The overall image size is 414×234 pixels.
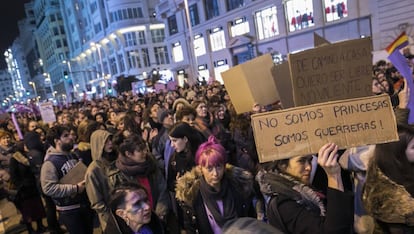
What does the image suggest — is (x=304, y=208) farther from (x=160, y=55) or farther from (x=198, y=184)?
(x=160, y=55)

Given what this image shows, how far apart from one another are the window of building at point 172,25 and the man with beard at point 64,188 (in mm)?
42463

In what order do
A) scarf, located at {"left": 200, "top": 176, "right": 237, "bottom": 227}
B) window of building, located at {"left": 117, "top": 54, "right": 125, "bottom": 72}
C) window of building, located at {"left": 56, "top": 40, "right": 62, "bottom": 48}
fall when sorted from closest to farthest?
scarf, located at {"left": 200, "top": 176, "right": 237, "bottom": 227} → window of building, located at {"left": 117, "top": 54, "right": 125, "bottom": 72} → window of building, located at {"left": 56, "top": 40, "right": 62, "bottom": 48}

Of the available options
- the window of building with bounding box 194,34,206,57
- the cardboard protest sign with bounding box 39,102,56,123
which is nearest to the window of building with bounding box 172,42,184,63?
the window of building with bounding box 194,34,206,57

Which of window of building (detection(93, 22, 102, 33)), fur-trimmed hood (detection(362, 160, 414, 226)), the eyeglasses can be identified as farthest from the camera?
window of building (detection(93, 22, 102, 33))

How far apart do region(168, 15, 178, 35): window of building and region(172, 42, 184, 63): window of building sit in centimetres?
166

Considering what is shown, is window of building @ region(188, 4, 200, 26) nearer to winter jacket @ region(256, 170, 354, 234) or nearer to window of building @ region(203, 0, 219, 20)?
window of building @ region(203, 0, 219, 20)

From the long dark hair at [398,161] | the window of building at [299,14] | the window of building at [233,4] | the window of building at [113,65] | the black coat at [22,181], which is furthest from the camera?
the window of building at [113,65]

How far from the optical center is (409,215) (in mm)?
2221

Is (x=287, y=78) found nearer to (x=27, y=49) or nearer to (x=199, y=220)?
(x=199, y=220)

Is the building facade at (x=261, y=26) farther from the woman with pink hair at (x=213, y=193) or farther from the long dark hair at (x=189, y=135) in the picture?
the woman with pink hair at (x=213, y=193)

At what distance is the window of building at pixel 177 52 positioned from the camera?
150ft

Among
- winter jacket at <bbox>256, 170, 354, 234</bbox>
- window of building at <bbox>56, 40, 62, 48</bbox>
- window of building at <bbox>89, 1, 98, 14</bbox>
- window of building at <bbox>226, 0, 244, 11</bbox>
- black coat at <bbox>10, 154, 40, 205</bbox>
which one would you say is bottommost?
black coat at <bbox>10, 154, 40, 205</bbox>

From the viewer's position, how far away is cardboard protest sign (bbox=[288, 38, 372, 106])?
2.41m

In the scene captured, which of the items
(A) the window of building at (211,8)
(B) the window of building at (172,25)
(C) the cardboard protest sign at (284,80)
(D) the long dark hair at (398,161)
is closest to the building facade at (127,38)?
(B) the window of building at (172,25)
